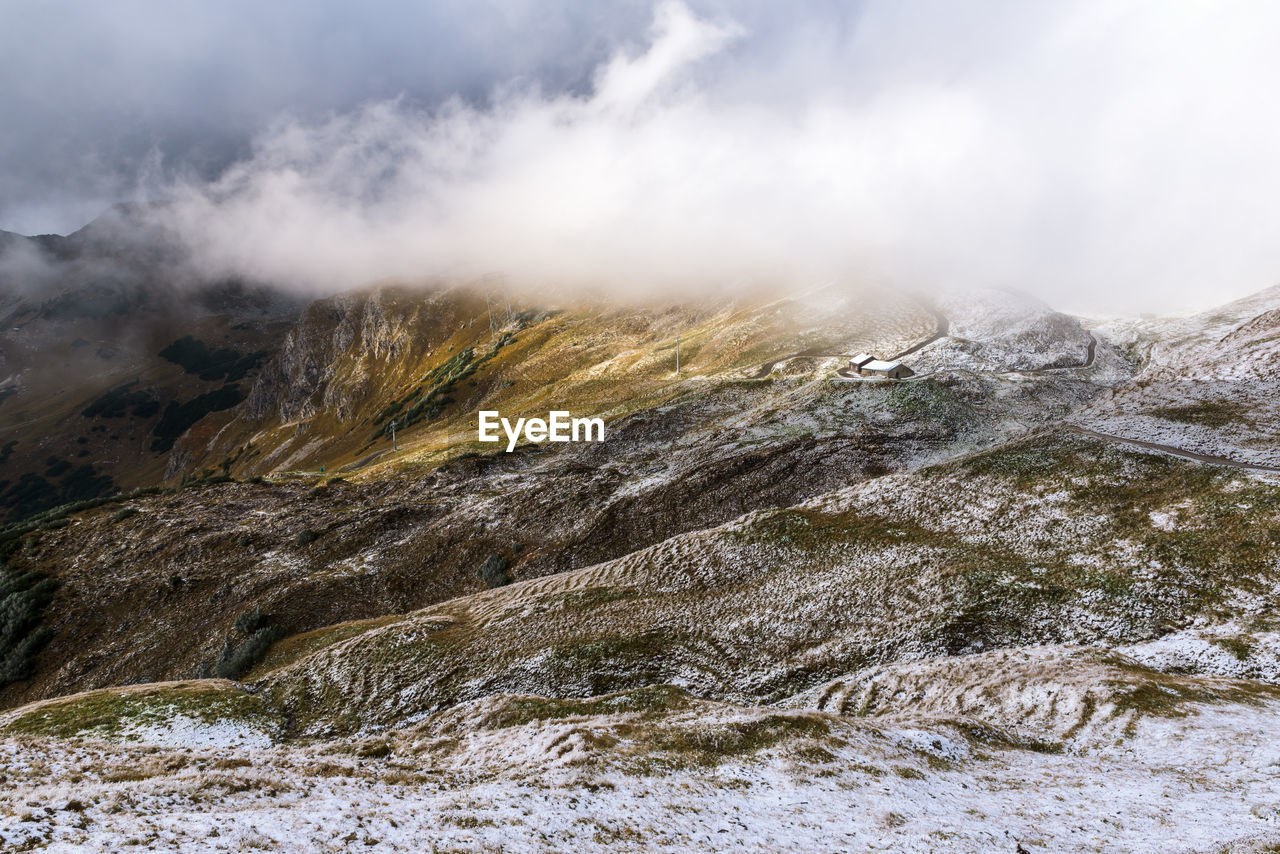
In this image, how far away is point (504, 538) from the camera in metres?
63.9

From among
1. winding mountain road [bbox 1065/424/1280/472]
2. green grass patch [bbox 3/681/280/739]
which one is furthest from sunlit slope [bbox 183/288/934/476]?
green grass patch [bbox 3/681/280/739]

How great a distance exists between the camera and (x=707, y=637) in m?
36.7

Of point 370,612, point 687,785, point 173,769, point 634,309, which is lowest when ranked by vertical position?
point 370,612

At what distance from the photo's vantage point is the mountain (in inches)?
663

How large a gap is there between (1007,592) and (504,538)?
4655cm

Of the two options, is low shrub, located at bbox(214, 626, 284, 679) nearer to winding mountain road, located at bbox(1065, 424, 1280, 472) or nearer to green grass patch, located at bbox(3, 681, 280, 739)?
green grass patch, located at bbox(3, 681, 280, 739)

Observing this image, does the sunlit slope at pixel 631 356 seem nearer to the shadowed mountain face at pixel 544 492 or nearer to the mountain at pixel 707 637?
the shadowed mountain face at pixel 544 492

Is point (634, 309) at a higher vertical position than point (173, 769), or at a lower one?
higher

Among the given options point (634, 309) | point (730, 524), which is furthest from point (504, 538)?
point (634, 309)

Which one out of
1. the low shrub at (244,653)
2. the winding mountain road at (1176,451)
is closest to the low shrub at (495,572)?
the low shrub at (244,653)

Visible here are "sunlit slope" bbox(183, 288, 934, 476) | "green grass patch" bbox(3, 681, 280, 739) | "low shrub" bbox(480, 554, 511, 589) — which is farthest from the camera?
"sunlit slope" bbox(183, 288, 934, 476)

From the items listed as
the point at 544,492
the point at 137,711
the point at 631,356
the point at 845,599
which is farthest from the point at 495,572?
the point at 631,356

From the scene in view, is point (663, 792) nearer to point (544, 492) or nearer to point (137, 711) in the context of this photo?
point (137, 711)

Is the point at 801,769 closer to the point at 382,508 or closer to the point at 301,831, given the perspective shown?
the point at 301,831
